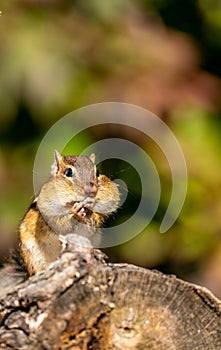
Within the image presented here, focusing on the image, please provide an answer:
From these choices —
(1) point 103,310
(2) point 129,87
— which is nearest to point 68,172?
(2) point 129,87

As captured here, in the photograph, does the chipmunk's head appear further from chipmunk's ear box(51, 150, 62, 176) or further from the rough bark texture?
the rough bark texture

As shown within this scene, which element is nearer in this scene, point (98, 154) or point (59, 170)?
point (59, 170)

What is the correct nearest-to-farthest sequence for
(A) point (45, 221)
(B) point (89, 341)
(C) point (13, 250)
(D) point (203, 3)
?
(B) point (89, 341) < (A) point (45, 221) < (C) point (13, 250) < (D) point (203, 3)

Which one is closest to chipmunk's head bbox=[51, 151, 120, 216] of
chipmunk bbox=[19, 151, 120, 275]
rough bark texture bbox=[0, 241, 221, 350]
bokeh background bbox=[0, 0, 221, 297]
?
chipmunk bbox=[19, 151, 120, 275]

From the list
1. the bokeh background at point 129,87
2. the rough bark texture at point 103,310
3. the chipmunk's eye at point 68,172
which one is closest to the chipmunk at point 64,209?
the chipmunk's eye at point 68,172

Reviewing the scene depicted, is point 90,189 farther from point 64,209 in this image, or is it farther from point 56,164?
point 56,164

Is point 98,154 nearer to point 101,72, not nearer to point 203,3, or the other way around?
point 101,72

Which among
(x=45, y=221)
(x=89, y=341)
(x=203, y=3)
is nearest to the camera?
(x=89, y=341)

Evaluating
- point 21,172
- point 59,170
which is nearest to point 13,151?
point 21,172

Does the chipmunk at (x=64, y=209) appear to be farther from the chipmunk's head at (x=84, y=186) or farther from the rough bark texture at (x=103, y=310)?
the rough bark texture at (x=103, y=310)
